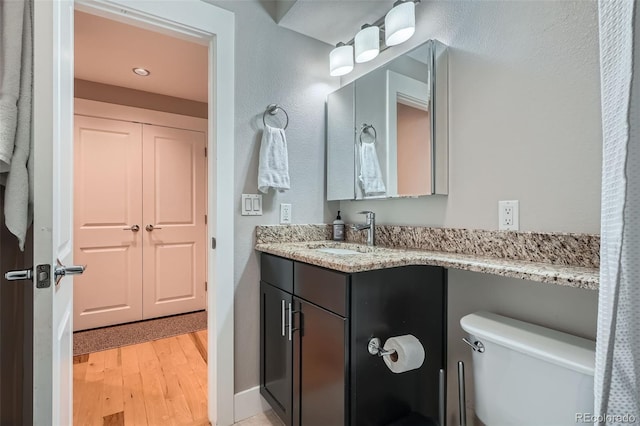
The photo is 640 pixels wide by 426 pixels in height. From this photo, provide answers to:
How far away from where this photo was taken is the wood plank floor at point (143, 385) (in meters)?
1.60

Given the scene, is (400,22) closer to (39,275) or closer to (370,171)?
(370,171)

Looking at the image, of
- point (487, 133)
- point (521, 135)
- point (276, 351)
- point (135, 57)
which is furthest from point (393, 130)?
point (135, 57)

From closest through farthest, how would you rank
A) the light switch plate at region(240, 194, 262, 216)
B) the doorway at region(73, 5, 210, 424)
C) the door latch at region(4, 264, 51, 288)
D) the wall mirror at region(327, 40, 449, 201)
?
the door latch at region(4, 264, 51, 288) < the wall mirror at region(327, 40, 449, 201) < the light switch plate at region(240, 194, 262, 216) < the doorway at region(73, 5, 210, 424)

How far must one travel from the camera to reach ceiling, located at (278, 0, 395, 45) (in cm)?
159

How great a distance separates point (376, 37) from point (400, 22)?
0.18 metres

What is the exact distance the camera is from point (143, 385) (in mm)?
1887

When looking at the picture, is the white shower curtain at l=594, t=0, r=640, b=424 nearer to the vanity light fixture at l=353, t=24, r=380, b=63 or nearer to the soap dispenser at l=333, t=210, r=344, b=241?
the vanity light fixture at l=353, t=24, r=380, b=63

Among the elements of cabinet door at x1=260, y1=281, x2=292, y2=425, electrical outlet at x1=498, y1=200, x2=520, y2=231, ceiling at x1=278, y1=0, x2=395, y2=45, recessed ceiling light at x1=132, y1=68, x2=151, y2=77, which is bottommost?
cabinet door at x1=260, y1=281, x2=292, y2=425

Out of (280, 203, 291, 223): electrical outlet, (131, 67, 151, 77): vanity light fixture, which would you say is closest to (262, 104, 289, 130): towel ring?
(280, 203, 291, 223): electrical outlet

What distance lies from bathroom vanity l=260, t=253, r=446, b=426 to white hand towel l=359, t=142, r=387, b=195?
1.94ft

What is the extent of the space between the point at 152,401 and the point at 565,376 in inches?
76.7

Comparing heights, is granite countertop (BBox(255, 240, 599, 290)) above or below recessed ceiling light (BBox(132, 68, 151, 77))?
below

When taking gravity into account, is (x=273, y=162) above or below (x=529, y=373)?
above

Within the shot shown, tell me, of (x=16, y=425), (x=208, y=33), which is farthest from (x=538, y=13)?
(x=16, y=425)
